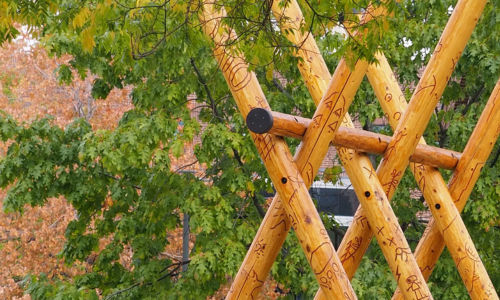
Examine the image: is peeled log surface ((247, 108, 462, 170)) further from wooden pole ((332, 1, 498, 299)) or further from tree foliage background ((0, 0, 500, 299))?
tree foliage background ((0, 0, 500, 299))

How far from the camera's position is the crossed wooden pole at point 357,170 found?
4.30 metres

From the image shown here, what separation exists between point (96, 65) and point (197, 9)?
5533 mm

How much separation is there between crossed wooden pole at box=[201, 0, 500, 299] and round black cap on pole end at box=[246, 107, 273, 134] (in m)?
0.02

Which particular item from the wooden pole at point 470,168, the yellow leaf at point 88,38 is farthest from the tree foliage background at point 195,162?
the yellow leaf at point 88,38

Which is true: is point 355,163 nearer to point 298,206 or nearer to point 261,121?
point 298,206

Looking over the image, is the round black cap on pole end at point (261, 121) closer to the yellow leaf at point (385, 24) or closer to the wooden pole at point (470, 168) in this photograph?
the yellow leaf at point (385, 24)

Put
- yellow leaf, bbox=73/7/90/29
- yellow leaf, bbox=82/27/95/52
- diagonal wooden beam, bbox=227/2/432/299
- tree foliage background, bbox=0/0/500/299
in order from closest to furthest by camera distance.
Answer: yellow leaf, bbox=73/7/90/29 → yellow leaf, bbox=82/27/95/52 → diagonal wooden beam, bbox=227/2/432/299 → tree foliage background, bbox=0/0/500/299

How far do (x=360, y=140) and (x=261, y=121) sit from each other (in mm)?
892

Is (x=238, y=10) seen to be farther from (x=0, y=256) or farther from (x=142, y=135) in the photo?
(x=0, y=256)

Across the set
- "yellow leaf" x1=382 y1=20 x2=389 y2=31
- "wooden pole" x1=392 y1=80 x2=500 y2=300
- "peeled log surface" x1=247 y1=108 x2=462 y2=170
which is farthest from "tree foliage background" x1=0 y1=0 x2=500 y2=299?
"yellow leaf" x1=382 y1=20 x2=389 y2=31

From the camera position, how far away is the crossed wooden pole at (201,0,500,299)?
4305 millimetres

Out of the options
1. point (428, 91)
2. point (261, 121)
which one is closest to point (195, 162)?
point (428, 91)

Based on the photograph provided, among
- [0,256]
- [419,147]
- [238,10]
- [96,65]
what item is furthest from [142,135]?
[0,256]

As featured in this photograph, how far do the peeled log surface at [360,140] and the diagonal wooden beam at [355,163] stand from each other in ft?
0.28
